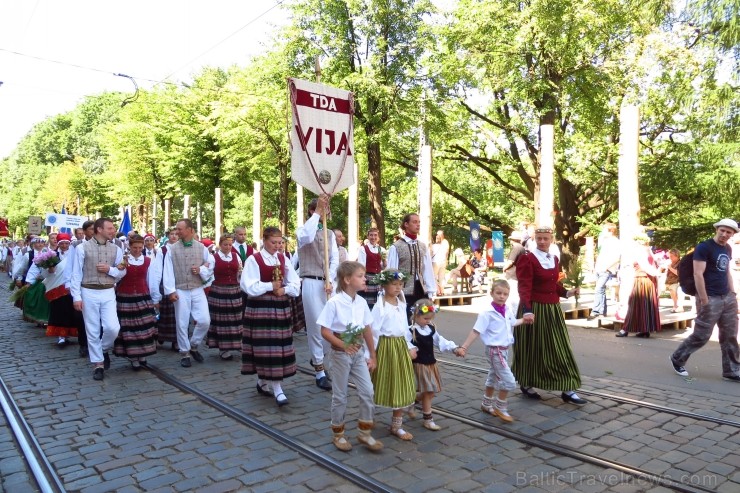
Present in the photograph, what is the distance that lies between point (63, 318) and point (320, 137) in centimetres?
596

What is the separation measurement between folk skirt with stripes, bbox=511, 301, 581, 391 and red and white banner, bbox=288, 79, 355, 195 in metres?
2.66

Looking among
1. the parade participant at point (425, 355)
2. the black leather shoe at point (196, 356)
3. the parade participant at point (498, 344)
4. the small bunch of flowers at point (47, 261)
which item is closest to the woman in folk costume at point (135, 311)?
the black leather shoe at point (196, 356)

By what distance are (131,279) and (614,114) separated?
60.2 ft

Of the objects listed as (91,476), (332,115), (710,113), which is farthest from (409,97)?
(91,476)

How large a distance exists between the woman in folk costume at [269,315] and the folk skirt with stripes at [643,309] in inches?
264

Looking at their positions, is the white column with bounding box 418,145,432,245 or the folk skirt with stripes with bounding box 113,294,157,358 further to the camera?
the white column with bounding box 418,145,432,245

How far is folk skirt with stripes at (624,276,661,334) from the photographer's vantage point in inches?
405

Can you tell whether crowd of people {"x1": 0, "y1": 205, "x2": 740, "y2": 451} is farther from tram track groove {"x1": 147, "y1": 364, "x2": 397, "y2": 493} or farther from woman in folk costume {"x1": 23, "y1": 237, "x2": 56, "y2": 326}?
Result: woman in folk costume {"x1": 23, "y1": 237, "x2": 56, "y2": 326}

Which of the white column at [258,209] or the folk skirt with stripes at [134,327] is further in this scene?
the white column at [258,209]

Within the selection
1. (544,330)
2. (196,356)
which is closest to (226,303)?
(196,356)

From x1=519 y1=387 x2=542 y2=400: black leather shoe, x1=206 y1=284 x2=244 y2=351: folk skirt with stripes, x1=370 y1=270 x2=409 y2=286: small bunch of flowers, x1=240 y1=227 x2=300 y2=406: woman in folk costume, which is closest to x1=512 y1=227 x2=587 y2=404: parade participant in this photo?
x1=519 y1=387 x2=542 y2=400: black leather shoe

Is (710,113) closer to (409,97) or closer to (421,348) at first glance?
(409,97)

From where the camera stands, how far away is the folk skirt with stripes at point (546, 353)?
5.91 m

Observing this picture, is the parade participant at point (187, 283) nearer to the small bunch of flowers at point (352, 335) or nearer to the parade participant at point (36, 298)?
the small bunch of flowers at point (352, 335)
